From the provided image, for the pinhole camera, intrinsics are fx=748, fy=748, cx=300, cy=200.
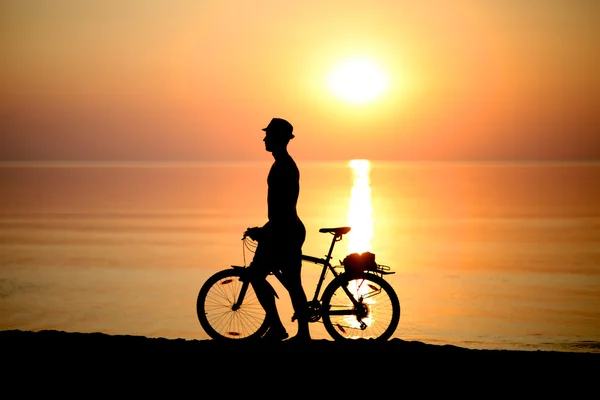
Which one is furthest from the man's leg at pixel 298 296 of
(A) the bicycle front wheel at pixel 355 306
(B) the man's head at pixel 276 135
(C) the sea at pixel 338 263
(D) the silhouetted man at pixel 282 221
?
(C) the sea at pixel 338 263

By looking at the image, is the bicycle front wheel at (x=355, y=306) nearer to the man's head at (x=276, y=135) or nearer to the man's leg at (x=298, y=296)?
the man's leg at (x=298, y=296)

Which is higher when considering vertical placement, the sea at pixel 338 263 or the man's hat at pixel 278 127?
the sea at pixel 338 263

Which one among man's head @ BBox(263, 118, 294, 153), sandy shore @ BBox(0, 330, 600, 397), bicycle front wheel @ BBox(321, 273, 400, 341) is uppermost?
man's head @ BBox(263, 118, 294, 153)

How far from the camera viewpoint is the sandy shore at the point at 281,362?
284 inches

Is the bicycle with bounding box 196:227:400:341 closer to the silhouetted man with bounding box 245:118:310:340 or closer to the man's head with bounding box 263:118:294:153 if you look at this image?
the silhouetted man with bounding box 245:118:310:340

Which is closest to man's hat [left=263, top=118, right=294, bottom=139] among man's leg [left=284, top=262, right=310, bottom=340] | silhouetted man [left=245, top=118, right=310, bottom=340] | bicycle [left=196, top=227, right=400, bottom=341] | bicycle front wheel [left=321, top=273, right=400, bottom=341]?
silhouetted man [left=245, top=118, right=310, bottom=340]

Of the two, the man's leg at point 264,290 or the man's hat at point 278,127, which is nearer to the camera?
the man's hat at point 278,127

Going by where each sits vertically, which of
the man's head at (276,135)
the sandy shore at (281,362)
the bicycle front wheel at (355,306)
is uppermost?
the man's head at (276,135)

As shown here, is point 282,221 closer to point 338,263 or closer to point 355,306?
point 355,306

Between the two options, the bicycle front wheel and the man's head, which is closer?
the man's head

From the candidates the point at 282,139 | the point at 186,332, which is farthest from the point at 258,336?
the point at 186,332

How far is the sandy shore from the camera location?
7.21m

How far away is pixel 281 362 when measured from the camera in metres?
7.56

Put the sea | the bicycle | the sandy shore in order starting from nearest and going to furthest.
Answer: the sandy shore → the bicycle → the sea
